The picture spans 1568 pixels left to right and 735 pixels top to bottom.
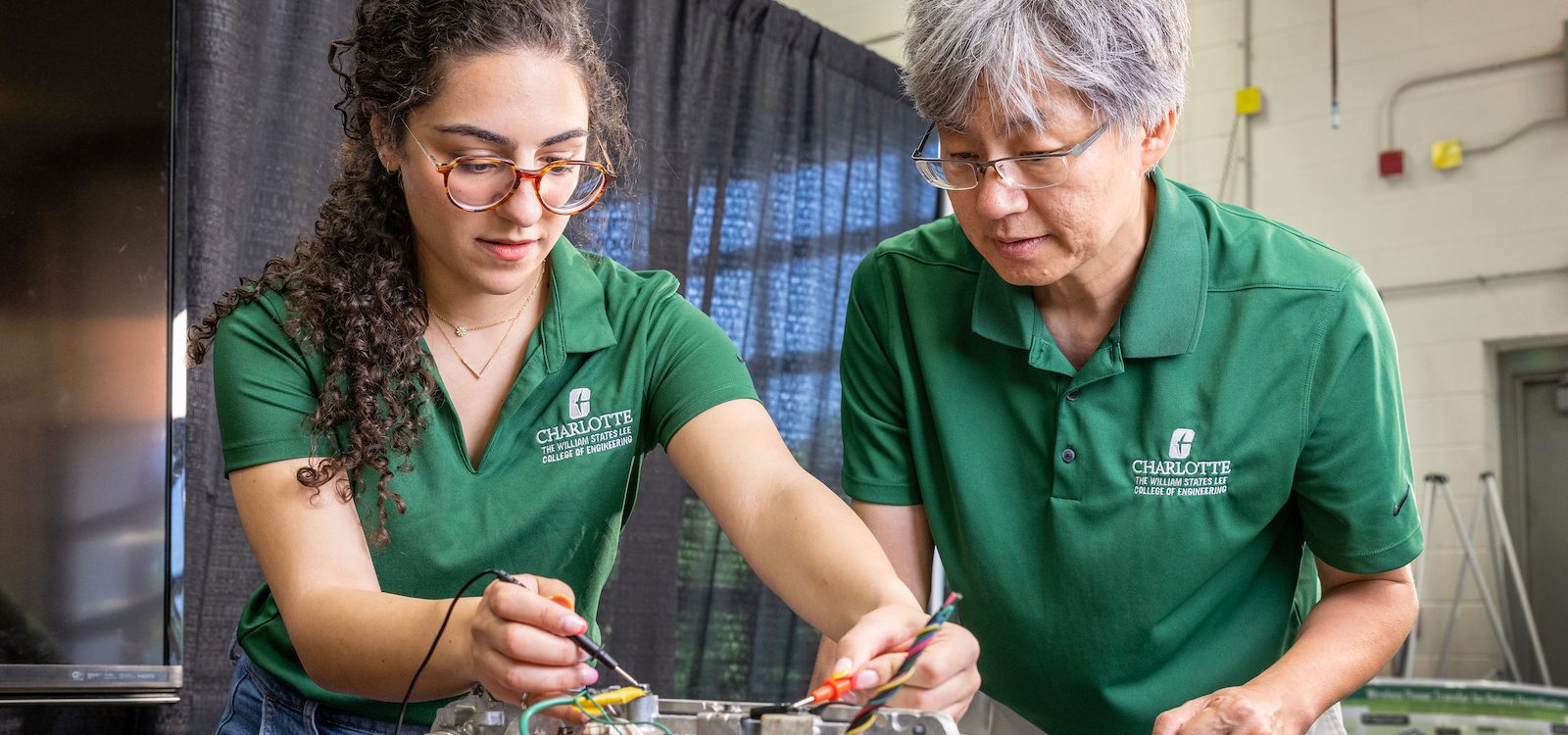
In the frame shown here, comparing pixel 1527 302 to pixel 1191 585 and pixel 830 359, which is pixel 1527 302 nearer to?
pixel 830 359

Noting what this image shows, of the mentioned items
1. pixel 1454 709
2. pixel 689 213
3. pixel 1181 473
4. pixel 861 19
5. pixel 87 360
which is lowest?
pixel 1454 709

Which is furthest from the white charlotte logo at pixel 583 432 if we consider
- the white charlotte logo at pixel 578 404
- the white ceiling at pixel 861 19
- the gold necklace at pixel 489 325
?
the white ceiling at pixel 861 19

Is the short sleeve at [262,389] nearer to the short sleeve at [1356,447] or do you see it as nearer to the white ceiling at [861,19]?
the short sleeve at [1356,447]

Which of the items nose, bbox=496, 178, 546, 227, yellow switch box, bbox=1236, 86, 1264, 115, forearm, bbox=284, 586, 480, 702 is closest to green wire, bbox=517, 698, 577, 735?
forearm, bbox=284, 586, 480, 702

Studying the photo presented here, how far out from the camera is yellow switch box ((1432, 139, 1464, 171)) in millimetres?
4238

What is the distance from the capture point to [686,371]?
131cm

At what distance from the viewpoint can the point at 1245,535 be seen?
132cm

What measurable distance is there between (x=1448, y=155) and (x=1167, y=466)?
137 inches

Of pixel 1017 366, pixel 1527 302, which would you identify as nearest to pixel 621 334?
pixel 1017 366

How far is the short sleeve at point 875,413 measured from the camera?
146 cm

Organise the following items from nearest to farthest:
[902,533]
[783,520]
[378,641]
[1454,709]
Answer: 1. [378,641]
2. [783,520]
3. [902,533]
4. [1454,709]

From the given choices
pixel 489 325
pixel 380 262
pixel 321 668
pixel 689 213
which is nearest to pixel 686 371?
pixel 489 325

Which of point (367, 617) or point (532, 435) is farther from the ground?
point (532, 435)

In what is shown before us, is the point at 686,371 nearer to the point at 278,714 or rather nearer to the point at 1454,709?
the point at 278,714
